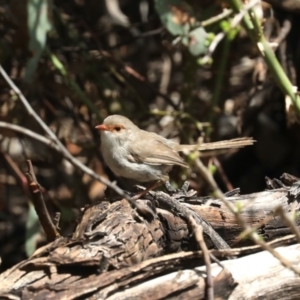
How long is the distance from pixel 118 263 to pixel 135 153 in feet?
5.69

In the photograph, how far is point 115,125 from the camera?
477 cm

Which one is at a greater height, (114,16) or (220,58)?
(114,16)

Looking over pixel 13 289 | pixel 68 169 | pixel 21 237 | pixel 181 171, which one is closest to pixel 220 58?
pixel 181 171

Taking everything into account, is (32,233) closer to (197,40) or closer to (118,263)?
(197,40)

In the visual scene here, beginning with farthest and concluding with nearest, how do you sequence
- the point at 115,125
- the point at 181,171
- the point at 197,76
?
the point at 197,76 < the point at 181,171 < the point at 115,125

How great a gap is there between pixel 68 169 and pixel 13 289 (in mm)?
3695

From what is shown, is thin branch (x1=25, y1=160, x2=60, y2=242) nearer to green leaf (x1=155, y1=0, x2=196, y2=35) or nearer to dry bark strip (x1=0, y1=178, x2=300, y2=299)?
dry bark strip (x1=0, y1=178, x2=300, y2=299)

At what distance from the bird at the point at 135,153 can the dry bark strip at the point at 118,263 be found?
92cm

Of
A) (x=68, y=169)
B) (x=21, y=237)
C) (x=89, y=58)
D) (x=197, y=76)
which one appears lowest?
(x=21, y=237)

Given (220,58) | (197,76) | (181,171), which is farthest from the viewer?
(197,76)

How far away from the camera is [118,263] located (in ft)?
9.68

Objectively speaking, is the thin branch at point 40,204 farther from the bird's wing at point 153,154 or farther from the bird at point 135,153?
the bird's wing at point 153,154

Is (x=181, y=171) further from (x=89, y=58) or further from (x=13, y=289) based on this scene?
(x=13, y=289)

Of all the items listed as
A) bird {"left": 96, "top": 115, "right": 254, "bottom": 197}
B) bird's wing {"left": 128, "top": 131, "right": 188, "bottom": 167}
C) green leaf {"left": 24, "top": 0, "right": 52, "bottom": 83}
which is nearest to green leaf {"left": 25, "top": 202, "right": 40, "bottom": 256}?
bird {"left": 96, "top": 115, "right": 254, "bottom": 197}
